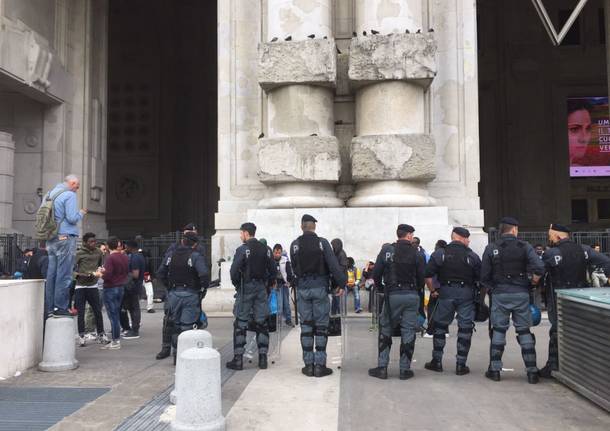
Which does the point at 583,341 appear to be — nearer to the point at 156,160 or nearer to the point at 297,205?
the point at 297,205

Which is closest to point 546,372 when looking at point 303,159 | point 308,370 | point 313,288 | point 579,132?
point 308,370

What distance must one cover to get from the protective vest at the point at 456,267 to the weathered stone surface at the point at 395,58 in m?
4.71

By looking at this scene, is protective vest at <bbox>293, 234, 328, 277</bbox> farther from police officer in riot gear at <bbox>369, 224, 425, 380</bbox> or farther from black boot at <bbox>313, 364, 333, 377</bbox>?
black boot at <bbox>313, 364, 333, 377</bbox>

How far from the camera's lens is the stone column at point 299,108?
10.3 metres

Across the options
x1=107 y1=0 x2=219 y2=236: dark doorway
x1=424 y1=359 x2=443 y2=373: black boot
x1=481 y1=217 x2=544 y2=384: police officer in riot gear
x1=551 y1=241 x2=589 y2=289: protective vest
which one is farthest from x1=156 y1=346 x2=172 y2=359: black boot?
x1=107 y1=0 x2=219 y2=236: dark doorway

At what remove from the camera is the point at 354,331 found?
30.0 feet

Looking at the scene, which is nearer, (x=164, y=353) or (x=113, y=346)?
(x=164, y=353)

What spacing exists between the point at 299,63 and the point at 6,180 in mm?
10565

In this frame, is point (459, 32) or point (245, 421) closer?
point (245, 421)

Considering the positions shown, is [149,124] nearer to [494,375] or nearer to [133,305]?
[133,305]

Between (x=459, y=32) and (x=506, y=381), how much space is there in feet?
25.7

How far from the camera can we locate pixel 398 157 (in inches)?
402

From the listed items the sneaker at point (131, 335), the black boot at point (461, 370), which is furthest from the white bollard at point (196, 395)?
the sneaker at point (131, 335)

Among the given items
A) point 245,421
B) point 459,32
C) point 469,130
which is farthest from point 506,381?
point 459,32
